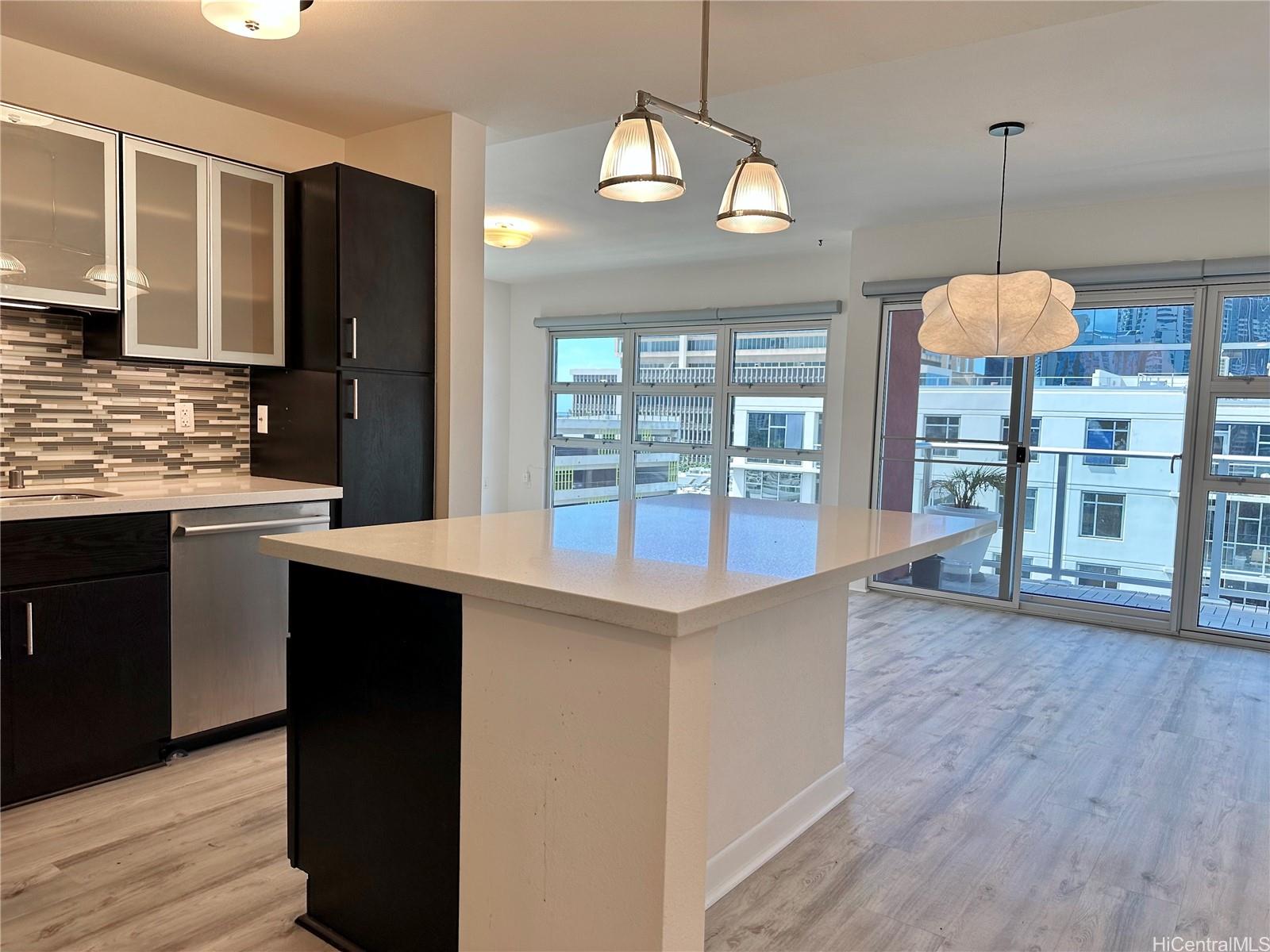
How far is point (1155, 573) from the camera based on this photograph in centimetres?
496

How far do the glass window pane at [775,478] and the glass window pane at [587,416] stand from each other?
1348 mm

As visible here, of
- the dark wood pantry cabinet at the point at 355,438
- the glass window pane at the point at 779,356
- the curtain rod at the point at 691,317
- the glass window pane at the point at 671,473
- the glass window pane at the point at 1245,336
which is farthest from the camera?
the glass window pane at the point at 671,473

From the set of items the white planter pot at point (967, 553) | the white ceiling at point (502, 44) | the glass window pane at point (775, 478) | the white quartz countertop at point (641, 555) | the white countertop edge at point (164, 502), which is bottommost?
the white planter pot at point (967, 553)

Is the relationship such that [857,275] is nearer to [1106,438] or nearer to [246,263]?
[1106,438]

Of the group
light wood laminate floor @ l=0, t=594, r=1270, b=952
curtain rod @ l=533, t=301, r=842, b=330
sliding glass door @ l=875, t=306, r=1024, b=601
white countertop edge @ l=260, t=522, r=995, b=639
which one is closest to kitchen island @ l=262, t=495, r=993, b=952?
white countertop edge @ l=260, t=522, r=995, b=639

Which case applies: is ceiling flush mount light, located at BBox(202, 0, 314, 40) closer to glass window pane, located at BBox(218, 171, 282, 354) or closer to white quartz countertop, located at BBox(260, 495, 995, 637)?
glass window pane, located at BBox(218, 171, 282, 354)

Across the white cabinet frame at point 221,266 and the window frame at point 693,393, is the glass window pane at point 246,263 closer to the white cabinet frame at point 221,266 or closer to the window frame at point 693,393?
the white cabinet frame at point 221,266

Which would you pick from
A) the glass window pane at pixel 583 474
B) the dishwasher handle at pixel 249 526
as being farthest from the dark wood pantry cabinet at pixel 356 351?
the glass window pane at pixel 583 474

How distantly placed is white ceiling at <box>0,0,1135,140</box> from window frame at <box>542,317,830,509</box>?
3.91 metres

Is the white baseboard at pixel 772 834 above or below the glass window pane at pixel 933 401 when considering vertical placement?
below

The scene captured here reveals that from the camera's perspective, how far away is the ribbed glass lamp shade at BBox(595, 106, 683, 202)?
1.97 metres

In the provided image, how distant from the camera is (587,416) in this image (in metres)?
8.17

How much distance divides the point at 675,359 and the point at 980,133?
408 cm

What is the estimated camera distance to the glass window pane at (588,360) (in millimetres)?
7954
